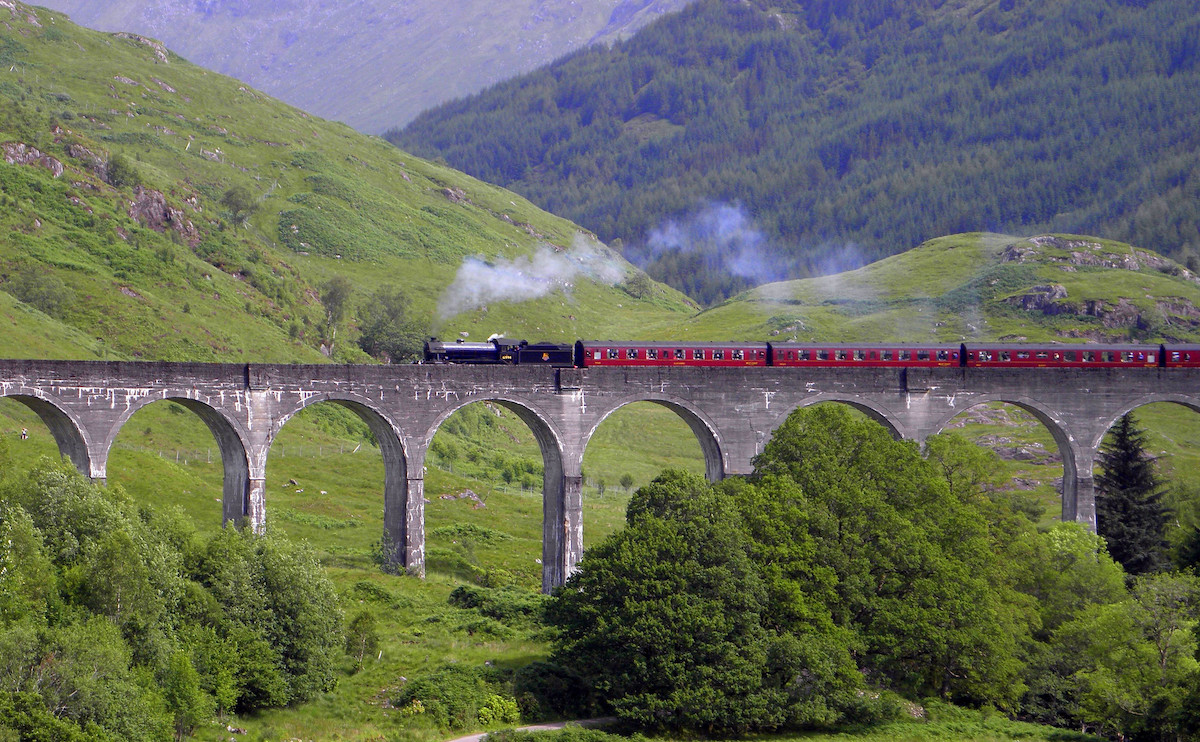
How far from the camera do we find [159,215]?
122 meters

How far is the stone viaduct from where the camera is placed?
5728cm

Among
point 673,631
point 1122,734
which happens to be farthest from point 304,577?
point 1122,734

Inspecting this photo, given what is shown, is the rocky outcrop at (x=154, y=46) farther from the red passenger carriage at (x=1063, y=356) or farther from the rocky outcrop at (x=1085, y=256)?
the red passenger carriage at (x=1063, y=356)

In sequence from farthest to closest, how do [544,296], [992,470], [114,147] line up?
[544,296] < [114,147] < [992,470]

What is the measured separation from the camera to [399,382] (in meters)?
63.8

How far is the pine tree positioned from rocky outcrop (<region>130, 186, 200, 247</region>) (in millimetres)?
92587

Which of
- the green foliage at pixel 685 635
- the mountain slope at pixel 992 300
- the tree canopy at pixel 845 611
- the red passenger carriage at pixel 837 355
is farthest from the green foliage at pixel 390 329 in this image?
the green foliage at pixel 685 635

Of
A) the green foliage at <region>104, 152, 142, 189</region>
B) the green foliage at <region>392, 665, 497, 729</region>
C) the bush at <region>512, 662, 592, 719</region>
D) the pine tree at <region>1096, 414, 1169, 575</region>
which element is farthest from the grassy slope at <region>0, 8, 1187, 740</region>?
the pine tree at <region>1096, 414, 1169, 575</region>

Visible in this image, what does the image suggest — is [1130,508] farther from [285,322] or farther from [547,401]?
[285,322]

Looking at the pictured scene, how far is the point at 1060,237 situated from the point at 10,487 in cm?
15953

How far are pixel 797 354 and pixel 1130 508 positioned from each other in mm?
23566

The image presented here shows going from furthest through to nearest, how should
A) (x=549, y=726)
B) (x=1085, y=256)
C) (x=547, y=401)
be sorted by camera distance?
(x=1085, y=256), (x=547, y=401), (x=549, y=726)

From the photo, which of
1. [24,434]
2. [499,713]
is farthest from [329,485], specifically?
[499,713]

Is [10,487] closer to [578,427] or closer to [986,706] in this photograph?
[578,427]
